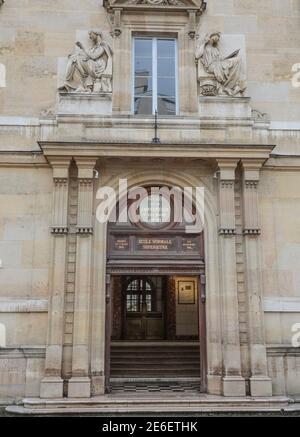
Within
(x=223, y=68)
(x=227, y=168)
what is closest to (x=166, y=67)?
(x=223, y=68)

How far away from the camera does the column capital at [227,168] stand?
11.7 meters

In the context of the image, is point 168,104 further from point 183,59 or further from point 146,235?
point 146,235

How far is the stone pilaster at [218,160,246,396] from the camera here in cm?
1087

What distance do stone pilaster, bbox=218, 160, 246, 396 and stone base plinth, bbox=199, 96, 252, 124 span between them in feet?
4.38

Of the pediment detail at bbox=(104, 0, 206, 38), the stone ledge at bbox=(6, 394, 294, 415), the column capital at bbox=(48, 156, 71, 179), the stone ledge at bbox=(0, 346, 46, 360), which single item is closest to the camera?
the stone ledge at bbox=(6, 394, 294, 415)

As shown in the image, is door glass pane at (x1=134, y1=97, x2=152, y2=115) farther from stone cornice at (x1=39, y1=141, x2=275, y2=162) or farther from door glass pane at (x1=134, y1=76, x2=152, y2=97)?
stone cornice at (x1=39, y1=141, x2=275, y2=162)

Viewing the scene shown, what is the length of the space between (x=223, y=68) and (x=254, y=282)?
5261 millimetres

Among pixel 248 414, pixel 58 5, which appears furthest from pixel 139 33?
pixel 248 414

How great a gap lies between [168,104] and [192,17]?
2.31 meters

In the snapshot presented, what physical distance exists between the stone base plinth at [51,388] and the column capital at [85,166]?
4.45 metres

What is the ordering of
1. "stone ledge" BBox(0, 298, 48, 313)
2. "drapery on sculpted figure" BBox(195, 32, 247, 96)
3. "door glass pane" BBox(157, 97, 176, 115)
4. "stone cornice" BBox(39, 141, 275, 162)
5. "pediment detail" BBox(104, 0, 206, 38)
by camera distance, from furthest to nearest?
"pediment detail" BBox(104, 0, 206, 38) → "door glass pane" BBox(157, 97, 176, 115) → "drapery on sculpted figure" BBox(195, 32, 247, 96) → "stone cornice" BBox(39, 141, 275, 162) → "stone ledge" BBox(0, 298, 48, 313)

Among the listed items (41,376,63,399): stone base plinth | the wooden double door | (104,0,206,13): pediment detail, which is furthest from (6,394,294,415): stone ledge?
the wooden double door

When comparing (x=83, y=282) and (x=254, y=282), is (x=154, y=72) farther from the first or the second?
(x=254, y=282)

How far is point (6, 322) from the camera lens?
11.2m
